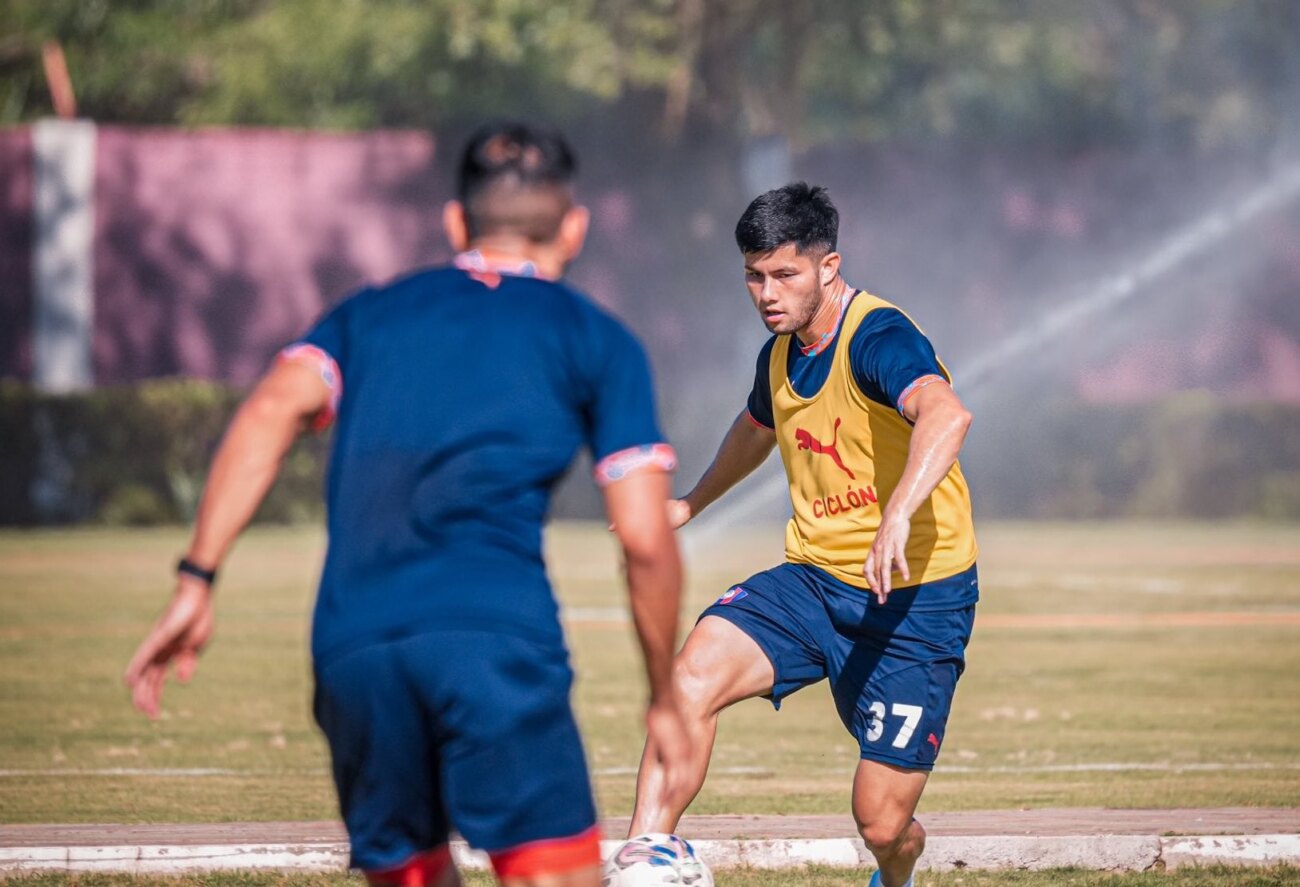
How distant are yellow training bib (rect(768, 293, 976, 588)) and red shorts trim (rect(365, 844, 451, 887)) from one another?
2.41 metres

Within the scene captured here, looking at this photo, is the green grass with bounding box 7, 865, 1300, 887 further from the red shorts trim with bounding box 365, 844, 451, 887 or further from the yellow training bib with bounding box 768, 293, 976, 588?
the red shorts trim with bounding box 365, 844, 451, 887

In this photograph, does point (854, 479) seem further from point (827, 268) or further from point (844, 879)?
point (844, 879)

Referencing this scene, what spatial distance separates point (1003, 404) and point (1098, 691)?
14.7 meters

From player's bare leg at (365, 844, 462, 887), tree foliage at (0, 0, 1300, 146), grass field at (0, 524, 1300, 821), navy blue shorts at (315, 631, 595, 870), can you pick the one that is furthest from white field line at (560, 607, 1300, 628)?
tree foliage at (0, 0, 1300, 146)

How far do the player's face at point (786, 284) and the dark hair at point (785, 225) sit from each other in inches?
1.1

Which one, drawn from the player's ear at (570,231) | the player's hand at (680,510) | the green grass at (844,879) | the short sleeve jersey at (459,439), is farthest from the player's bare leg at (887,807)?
the player's ear at (570,231)

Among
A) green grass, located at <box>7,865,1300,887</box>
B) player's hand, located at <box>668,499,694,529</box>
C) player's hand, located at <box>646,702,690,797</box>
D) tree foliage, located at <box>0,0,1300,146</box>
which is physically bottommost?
green grass, located at <box>7,865,1300,887</box>

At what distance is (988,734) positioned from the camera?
995cm

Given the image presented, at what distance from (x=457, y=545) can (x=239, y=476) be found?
45cm

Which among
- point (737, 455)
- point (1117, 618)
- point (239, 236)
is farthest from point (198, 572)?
point (239, 236)

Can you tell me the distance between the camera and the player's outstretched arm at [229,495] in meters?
3.76

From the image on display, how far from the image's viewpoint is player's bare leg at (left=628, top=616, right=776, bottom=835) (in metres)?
5.70

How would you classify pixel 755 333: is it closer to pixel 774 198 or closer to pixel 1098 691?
pixel 1098 691

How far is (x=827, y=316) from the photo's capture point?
6223 millimetres
